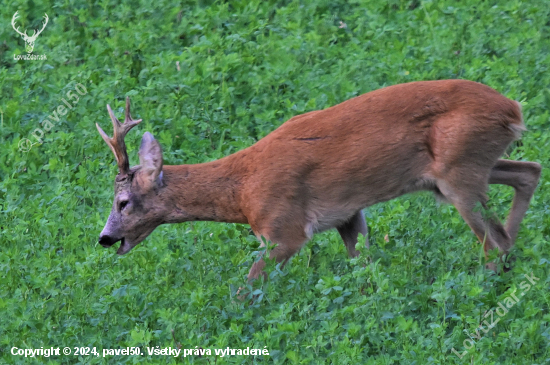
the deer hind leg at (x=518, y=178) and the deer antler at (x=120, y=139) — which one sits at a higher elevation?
the deer antler at (x=120, y=139)

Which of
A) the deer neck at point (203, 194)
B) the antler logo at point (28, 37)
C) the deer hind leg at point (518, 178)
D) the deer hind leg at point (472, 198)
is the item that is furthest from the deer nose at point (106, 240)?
the antler logo at point (28, 37)

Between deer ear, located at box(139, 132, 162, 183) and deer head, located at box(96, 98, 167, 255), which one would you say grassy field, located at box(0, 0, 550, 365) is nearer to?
deer head, located at box(96, 98, 167, 255)

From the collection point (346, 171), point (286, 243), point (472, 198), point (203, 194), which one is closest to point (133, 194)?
point (203, 194)

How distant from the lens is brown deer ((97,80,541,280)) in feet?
26.4

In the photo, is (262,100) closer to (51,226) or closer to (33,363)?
(51,226)

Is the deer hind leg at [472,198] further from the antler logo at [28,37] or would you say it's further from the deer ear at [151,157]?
the antler logo at [28,37]

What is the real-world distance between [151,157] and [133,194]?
337 millimetres

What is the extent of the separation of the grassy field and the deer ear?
2.02ft

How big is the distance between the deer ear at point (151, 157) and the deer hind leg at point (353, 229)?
150 centimetres

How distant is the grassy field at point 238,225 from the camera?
7156 millimetres

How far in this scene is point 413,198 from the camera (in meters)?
9.44

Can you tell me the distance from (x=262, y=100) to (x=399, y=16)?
2399 millimetres

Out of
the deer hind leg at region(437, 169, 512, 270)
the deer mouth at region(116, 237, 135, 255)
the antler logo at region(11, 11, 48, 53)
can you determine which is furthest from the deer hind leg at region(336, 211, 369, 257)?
the antler logo at region(11, 11, 48, 53)

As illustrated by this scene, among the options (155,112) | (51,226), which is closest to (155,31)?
(155,112)
